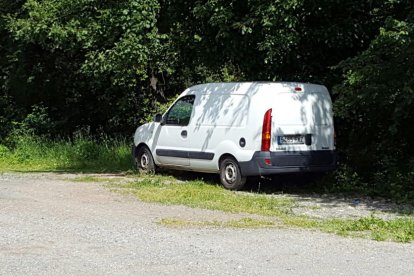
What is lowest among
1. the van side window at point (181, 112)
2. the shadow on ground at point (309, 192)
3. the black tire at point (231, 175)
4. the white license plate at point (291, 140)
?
the shadow on ground at point (309, 192)

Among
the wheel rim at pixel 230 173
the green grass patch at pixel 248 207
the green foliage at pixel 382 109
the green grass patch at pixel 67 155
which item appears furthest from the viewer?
the green grass patch at pixel 67 155

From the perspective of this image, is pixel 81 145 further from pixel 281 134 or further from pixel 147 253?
pixel 147 253

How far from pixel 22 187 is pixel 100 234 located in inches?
222

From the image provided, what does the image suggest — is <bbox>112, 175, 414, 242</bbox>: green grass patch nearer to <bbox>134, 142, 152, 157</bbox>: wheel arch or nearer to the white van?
the white van

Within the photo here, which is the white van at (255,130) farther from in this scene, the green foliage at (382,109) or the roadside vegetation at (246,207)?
the green foliage at (382,109)

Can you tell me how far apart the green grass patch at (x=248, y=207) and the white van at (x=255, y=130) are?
0.50 meters

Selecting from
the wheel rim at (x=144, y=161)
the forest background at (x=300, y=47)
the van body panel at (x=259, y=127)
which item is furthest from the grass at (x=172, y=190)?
the forest background at (x=300, y=47)

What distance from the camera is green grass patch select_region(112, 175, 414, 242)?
29.0 ft

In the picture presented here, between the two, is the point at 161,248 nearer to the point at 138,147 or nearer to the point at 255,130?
the point at 255,130

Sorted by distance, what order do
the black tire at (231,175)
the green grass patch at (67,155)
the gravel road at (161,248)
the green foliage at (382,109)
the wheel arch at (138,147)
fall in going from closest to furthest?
the gravel road at (161,248), the green foliage at (382,109), the black tire at (231,175), the wheel arch at (138,147), the green grass patch at (67,155)

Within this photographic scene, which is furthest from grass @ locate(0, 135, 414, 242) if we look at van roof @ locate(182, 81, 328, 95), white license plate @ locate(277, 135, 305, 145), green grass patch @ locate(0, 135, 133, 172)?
van roof @ locate(182, 81, 328, 95)

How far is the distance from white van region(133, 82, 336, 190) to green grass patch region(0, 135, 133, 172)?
380 centimetres

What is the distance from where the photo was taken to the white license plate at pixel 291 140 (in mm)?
12793

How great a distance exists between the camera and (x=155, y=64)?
62.0 ft
